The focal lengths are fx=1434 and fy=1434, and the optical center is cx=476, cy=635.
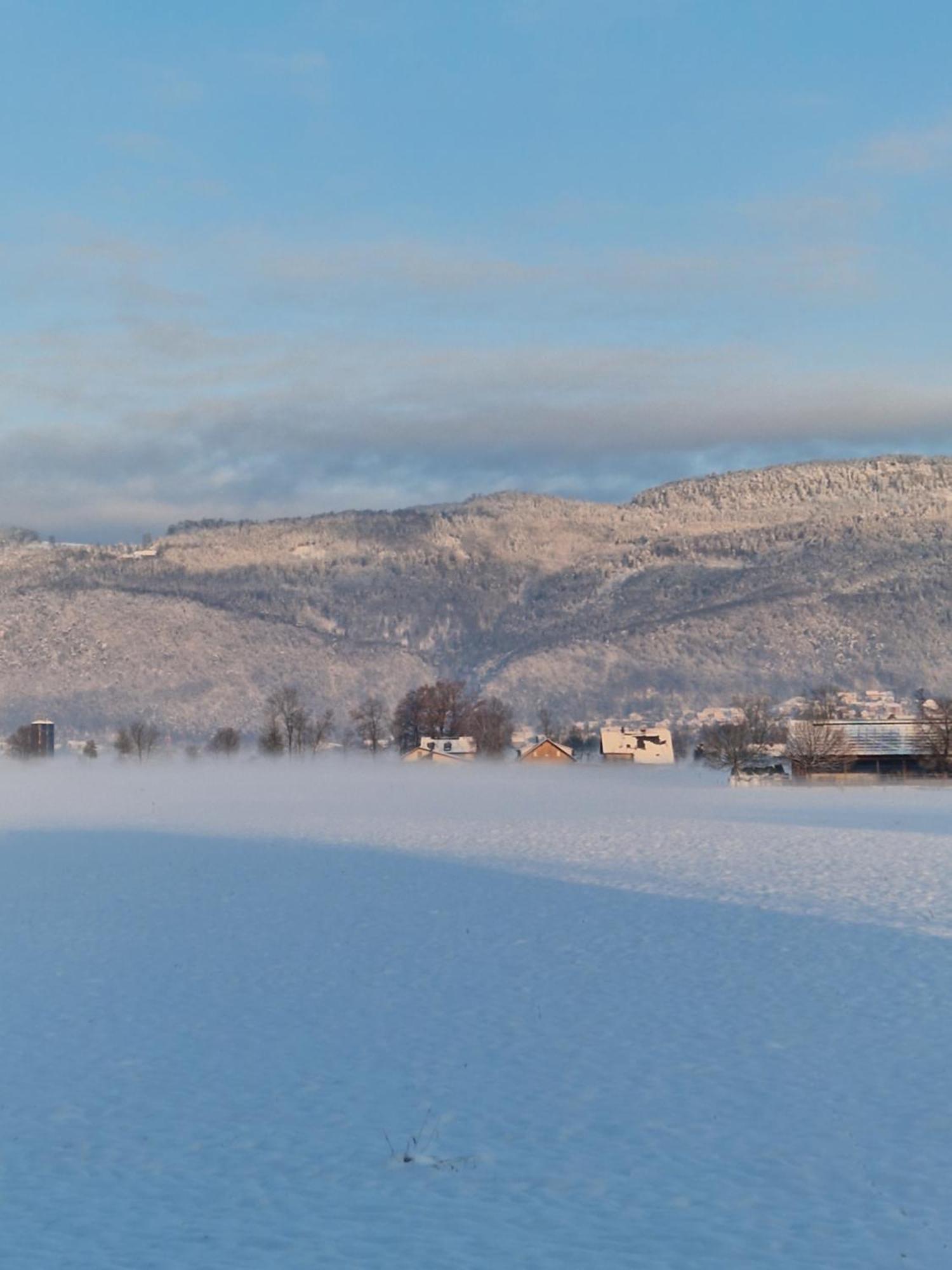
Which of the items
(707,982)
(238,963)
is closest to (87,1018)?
(238,963)

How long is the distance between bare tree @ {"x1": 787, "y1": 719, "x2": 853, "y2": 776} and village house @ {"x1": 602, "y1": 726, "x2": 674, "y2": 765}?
44.8 metres

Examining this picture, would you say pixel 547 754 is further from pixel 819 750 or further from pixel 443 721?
pixel 819 750

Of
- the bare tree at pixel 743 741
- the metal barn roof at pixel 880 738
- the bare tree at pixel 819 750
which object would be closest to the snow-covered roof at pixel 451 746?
the bare tree at pixel 743 741

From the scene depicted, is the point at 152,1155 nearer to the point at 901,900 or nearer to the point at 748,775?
the point at 901,900

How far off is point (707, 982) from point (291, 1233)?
8942mm

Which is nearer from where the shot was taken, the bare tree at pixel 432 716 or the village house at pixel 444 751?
the village house at pixel 444 751

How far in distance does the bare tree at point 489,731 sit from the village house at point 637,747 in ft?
34.8

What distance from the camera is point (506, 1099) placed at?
13109mm

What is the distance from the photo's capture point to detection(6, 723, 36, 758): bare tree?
174 metres

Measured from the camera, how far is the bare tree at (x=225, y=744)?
168m

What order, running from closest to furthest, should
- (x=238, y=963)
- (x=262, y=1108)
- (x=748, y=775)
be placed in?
(x=262, y=1108) < (x=238, y=963) < (x=748, y=775)

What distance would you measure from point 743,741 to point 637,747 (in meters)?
34.3

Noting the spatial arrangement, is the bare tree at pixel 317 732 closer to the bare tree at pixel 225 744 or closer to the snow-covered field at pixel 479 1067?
the bare tree at pixel 225 744

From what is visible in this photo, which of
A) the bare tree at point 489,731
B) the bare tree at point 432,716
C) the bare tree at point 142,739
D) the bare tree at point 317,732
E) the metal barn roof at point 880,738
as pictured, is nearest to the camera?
the metal barn roof at point 880,738
